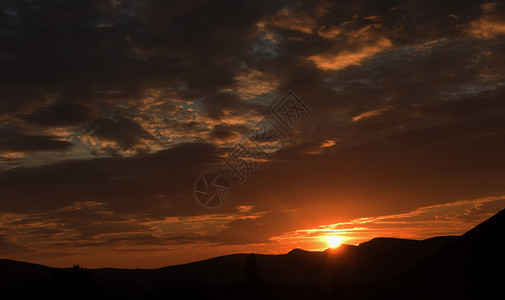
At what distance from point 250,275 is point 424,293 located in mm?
89879

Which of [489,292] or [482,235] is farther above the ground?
[482,235]

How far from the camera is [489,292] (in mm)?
22328

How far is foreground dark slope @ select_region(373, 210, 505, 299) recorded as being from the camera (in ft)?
74.6

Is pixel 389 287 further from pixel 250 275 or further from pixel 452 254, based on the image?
pixel 250 275

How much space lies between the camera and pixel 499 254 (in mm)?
23000

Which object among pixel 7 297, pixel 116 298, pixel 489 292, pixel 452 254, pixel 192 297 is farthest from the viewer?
pixel 192 297

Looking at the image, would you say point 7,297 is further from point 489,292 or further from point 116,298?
point 489,292

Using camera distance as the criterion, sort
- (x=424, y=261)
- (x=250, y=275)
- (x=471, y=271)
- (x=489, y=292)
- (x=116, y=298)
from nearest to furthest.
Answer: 1. (x=489, y=292)
2. (x=471, y=271)
3. (x=424, y=261)
4. (x=116, y=298)
5. (x=250, y=275)

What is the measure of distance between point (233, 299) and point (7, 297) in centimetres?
5106

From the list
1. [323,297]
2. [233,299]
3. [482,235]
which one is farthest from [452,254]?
[323,297]

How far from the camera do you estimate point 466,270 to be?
24422 mm

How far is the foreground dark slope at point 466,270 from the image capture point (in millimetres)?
22750

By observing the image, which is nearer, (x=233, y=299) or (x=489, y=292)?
(x=489, y=292)

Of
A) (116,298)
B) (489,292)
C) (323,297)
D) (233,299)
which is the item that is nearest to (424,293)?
(489,292)
